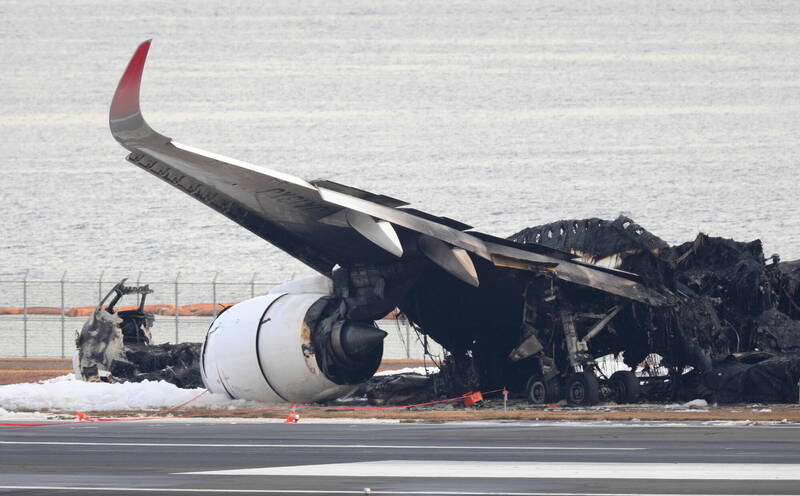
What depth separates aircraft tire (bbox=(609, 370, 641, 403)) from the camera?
32.8 m

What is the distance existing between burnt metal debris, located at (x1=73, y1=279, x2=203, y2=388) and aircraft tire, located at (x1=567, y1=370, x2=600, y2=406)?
11.8 metres

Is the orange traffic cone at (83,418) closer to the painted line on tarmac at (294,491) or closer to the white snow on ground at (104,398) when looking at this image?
the white snow on ground at (104,398)

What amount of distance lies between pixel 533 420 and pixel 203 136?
14832cm

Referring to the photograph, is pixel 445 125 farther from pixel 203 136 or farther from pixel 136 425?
pixel 136 425

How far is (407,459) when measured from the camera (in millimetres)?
21000

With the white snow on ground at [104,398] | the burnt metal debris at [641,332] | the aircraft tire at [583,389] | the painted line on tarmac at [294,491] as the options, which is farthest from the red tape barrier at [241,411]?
the painted line on tarmac at [294,491]

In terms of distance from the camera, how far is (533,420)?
1126 inches

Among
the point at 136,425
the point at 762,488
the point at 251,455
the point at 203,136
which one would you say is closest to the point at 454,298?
the point at 136,425

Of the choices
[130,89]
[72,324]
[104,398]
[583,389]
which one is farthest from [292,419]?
[72,324]

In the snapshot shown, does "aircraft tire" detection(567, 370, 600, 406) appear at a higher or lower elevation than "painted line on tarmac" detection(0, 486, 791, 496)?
higher

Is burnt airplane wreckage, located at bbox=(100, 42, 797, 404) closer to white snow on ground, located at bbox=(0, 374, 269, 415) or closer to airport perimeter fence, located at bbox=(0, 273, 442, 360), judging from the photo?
white snow on ground, located at bbox=(0, 374, 269, 415)

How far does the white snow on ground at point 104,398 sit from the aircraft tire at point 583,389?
744cm

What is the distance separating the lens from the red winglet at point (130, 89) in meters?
24.3

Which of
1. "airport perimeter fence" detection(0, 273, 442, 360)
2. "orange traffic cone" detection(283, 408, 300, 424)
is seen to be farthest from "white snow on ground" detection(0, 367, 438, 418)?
"airport perimeter fence" detection(0, 273, 442, 360)
